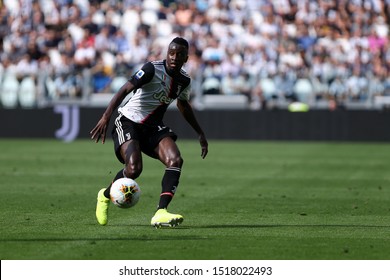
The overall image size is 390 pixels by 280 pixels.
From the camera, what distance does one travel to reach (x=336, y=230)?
1149 centimetres

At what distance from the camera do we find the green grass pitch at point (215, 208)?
9.71 metres

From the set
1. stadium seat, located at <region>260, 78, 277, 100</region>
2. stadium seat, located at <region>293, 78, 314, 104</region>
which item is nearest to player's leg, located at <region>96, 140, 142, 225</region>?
stadium seat, located at <region>260, 78, 277, 100</region>

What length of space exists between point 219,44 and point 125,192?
20755 mm

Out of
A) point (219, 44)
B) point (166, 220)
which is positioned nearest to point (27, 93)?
point (219, 44)

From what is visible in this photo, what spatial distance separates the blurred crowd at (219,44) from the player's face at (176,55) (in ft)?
61.9

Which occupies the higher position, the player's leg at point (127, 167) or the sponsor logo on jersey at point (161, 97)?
the sponsor logo on jersey at point (161, 97)

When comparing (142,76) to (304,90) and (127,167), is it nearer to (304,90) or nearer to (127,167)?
(127,167)

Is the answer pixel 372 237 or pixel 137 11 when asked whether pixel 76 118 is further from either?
pixel 372 237

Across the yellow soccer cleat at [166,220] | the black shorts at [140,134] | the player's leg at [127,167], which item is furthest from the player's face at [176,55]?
the yellow soccer cleat at [166,220]

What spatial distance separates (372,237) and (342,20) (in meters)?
22.3

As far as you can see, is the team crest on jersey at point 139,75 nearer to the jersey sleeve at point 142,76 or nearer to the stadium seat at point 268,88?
the jersey sleeve at point 142,76

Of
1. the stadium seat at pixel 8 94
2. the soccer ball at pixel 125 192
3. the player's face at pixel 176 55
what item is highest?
the player's face at pixel 176 55

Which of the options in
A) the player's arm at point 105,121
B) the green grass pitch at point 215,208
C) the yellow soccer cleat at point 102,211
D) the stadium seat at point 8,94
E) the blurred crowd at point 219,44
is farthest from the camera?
the stadium seat at point 8,94
